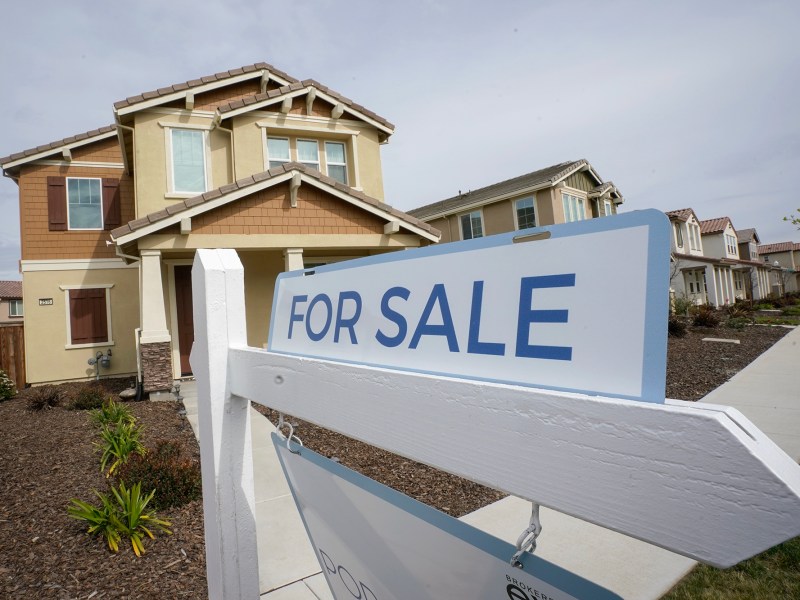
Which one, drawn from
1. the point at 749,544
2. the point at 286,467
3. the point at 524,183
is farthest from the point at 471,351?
the point at 524,183

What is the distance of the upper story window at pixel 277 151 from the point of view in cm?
1268

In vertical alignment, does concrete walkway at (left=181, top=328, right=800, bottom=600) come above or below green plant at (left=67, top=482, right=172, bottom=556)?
below

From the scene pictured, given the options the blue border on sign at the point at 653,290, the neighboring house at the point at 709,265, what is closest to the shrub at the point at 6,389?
the blue border on sign at the point at 653,290

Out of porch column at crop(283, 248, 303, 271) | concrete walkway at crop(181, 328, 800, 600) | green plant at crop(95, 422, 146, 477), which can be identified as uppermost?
porch column at crop(283, 248, 303, 271)

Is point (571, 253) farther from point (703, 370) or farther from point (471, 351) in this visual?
point (703, 370)

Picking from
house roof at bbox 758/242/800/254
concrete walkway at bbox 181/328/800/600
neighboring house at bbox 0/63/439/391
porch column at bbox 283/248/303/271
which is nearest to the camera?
concrete walkway at bbox 181/328/800/600

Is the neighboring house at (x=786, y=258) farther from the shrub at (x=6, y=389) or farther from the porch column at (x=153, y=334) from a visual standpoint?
the shrub at (x=6, y=389)

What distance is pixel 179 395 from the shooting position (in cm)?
931

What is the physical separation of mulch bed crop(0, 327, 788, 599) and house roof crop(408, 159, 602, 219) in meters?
16.1

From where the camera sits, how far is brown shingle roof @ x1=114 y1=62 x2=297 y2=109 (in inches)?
439

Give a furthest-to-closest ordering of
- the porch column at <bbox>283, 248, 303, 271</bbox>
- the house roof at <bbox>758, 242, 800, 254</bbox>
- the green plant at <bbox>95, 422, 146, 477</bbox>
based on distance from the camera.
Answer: the house roof at <bbox>758, 242, 800, 254</bbox> → the porch column at <bbox>283, 248, 303, 271</bbox> → the green plant at <bbox>95, 422, 146, 477</bbox>

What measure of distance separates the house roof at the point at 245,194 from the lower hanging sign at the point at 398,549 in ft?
29.8

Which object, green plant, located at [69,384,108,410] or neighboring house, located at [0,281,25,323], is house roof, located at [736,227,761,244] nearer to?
green plant, located at [69,384,108,410]

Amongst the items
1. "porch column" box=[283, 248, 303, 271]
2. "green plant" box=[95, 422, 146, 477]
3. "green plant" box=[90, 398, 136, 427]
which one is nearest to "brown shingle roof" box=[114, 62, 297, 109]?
"porch column" box=[283, 248, 303, 271]
